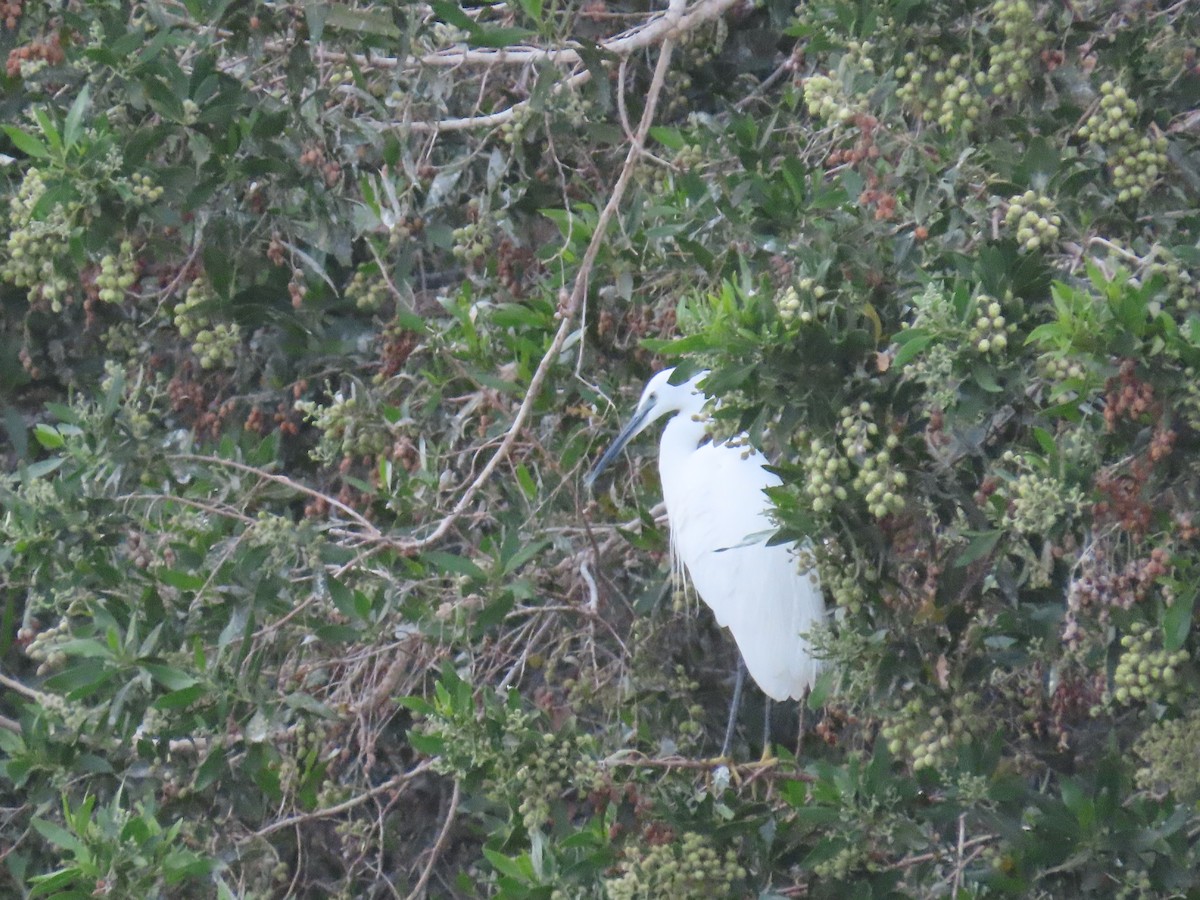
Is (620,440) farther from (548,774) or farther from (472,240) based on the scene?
(548,774)

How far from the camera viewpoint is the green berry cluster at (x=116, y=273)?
2379mm

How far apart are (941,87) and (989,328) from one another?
462mm

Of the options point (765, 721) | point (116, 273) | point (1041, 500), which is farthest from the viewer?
point (765, 721)

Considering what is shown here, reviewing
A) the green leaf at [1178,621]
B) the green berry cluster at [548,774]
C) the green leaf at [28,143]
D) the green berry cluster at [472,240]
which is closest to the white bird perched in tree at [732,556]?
the green berry cluster at [472,240]

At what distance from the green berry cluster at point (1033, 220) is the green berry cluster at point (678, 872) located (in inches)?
36.2

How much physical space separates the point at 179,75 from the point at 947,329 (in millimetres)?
1297

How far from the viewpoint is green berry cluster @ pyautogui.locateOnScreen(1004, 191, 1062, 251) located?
5.91 ft

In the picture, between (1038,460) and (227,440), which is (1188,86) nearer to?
(1038,460)

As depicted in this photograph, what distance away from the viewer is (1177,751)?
6.13ft

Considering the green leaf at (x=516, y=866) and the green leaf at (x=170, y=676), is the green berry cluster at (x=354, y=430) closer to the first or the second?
the green leaf at (x=170, y=676)

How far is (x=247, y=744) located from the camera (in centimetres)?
241

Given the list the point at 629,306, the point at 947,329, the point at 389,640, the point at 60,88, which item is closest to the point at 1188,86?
the point at 947,329

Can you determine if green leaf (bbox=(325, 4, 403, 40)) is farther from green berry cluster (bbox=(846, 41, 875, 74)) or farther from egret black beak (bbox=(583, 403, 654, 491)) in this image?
egret black beak (bbox=(583, 403, 654, 491))

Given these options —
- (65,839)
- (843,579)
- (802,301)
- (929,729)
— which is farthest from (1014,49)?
(65,839)
